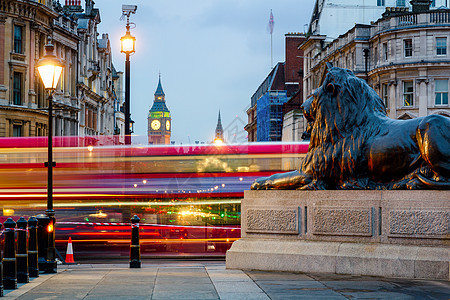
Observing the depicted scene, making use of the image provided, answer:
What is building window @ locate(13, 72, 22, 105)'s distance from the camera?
5178cm

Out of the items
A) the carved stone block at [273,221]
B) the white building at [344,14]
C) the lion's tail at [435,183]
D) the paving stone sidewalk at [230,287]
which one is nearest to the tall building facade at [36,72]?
the white building at [344,14]

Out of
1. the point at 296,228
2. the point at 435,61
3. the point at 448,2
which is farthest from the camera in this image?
the point at 448,2

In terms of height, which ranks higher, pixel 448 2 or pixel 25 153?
pixel 448 2

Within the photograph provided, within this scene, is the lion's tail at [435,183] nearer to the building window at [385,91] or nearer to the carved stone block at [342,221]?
the carved stone block at [342,221]

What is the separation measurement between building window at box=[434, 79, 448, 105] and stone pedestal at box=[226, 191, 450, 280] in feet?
143

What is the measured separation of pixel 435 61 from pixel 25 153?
3484cm

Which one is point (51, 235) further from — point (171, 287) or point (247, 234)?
point (171, 287)

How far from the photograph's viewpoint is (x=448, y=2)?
69.4 metres

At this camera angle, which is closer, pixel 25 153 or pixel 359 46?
pixel 25 153

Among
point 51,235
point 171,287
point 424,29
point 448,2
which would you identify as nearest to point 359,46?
point 424,29

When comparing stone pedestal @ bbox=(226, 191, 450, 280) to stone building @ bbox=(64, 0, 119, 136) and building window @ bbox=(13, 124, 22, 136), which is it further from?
stone building @ bbox=(64, 0, 119, 136)

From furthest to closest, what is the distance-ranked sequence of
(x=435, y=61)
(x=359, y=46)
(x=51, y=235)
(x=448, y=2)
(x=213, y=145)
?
(x=448, y=2), (x=359, y=46), (x=435, y=61), (x=213, y=145), (x=51, y=235)

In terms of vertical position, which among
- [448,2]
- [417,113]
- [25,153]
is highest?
[448,2]

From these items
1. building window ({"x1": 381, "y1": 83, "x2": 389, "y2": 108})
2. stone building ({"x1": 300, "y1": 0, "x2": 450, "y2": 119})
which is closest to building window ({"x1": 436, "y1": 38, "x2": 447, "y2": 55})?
stone building ({"x1": 300, "y1": 0, "x2": 450, "y2": 119})
